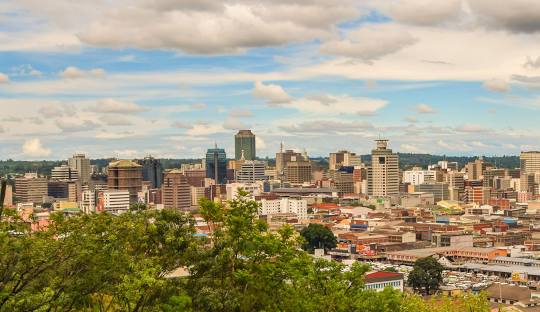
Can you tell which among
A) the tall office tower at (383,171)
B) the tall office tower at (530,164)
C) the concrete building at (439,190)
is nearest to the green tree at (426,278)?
the tall office tower at (383,171)

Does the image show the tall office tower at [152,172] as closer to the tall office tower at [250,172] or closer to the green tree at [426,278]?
the tall office tower at [250,172]

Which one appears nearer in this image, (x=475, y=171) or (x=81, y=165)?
(x=81, y=165)

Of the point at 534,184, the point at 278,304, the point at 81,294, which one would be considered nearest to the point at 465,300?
the point at 278,304

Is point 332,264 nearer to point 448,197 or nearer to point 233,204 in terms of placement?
point 233,204

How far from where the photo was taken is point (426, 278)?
156 ft

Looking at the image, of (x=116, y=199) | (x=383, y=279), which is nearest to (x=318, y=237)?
(x=383, y=279)

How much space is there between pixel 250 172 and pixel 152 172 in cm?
2360

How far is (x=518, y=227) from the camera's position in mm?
89562

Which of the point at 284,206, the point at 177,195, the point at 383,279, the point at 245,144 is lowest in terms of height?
the point at 383,279

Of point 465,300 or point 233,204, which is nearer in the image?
point 233,204

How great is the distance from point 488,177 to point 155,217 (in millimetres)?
142530

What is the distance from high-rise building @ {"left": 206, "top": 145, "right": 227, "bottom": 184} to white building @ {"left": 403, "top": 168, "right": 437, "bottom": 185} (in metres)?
37.7

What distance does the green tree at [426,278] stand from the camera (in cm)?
4759

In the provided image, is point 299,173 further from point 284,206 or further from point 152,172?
point 284,206
